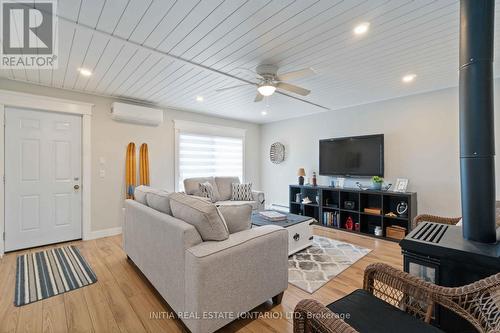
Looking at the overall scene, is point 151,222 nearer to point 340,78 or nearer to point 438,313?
point 438,313

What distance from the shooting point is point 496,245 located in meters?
1.29

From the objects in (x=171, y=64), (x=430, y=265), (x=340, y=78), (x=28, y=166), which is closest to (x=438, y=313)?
(x=430, y=265)

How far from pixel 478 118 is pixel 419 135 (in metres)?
2.90

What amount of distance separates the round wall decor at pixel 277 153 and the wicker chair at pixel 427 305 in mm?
4668

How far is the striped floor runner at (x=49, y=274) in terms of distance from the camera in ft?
7.13

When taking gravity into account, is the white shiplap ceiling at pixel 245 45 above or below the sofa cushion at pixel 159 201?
above

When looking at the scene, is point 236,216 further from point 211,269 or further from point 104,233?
point 104,233

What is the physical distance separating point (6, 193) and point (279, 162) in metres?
5.05

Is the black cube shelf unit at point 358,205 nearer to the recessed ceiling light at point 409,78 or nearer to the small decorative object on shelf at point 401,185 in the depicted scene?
the small decorative object on shelf at point 401,185

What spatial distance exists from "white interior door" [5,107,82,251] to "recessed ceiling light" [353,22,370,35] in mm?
4113

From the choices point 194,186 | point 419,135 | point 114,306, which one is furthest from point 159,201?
point 419,135

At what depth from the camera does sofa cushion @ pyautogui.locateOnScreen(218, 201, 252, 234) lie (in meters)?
1.89

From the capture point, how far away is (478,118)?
1312mm

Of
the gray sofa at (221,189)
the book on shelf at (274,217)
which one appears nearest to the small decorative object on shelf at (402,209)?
the book on shelf at (274,217)
